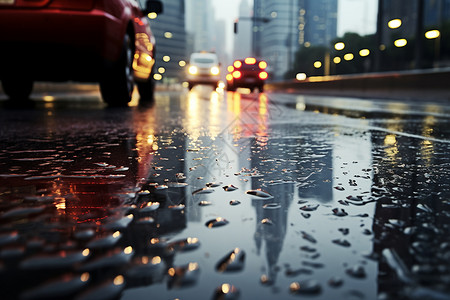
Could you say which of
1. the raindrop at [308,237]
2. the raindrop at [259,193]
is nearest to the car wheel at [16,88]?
the raindrop at [259,193]

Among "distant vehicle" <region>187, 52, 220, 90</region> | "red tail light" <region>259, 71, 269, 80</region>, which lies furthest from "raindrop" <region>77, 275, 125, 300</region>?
"distant vehicle" <region>187, 52, 220, 90</region>

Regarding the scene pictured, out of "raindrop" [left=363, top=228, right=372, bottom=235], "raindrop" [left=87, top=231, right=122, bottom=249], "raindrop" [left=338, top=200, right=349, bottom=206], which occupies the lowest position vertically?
"raindrop" [left=87, top=231, right=122, bottom=249]

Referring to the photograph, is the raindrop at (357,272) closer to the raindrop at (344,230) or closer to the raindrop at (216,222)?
the raindrop at (344,230)

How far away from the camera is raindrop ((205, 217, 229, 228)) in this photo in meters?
1.55

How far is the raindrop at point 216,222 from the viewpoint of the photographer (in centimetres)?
155

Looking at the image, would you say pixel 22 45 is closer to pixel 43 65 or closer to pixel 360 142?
pixel 43 65

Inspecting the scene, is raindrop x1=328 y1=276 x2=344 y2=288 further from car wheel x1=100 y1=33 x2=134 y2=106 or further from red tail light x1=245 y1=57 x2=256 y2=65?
red tail light x1=245 y1=57 x2=256 y2=65

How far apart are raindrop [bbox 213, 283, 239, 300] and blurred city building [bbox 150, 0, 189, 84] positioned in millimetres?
175638

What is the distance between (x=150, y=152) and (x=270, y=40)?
177m

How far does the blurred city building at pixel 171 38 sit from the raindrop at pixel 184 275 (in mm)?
175517

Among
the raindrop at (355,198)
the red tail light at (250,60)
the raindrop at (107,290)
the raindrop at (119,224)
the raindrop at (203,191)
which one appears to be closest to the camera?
the raindrop at (107,290)

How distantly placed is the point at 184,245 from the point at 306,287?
1.28 ft

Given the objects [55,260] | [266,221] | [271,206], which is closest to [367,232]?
[266,221]

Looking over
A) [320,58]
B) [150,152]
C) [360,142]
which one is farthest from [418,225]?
[320,58]
